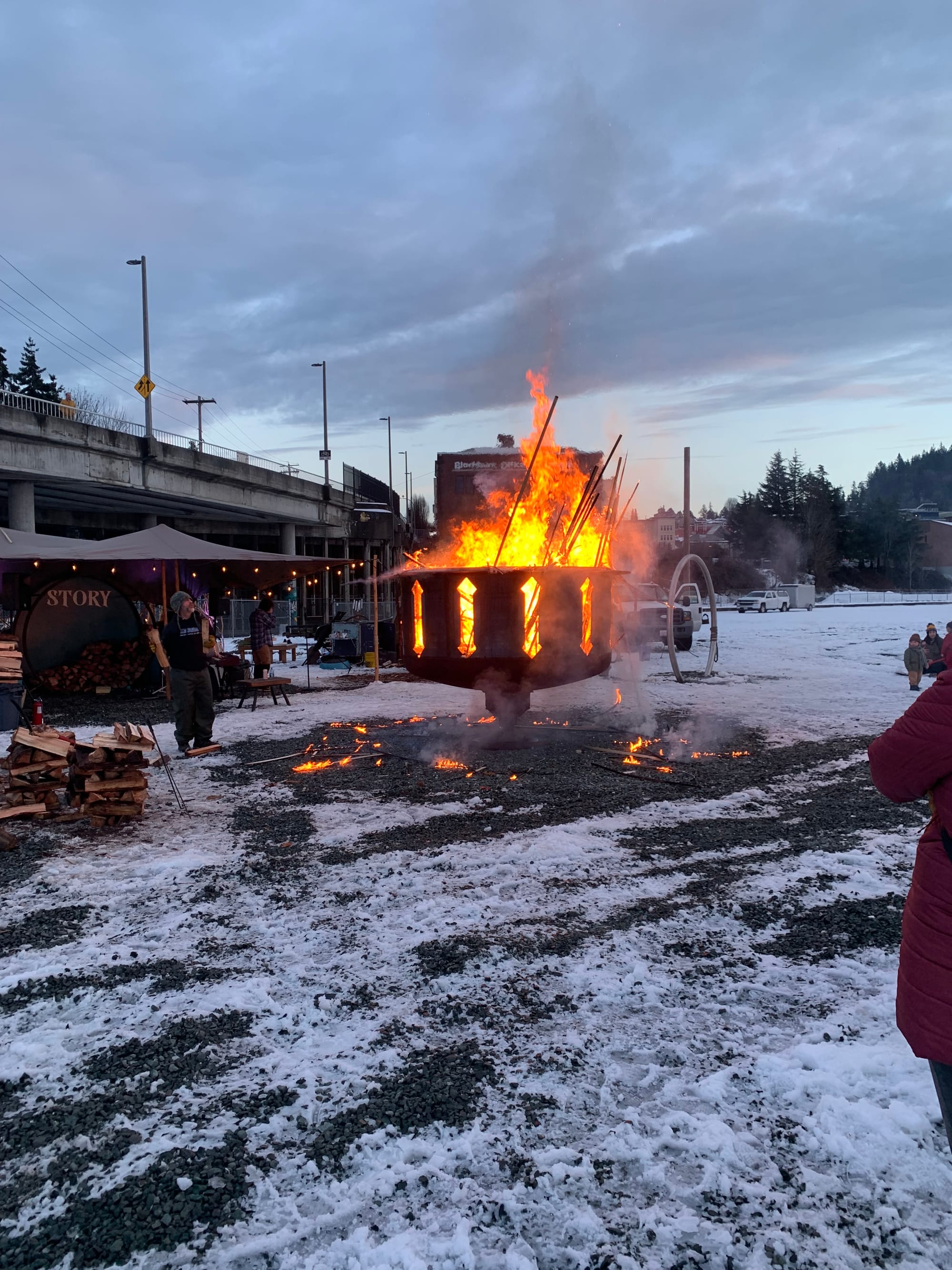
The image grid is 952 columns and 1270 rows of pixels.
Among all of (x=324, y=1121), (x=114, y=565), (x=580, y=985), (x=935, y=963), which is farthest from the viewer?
(x=114, y=565)

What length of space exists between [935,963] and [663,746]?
7.76m

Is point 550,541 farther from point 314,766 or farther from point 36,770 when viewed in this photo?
point 36,770

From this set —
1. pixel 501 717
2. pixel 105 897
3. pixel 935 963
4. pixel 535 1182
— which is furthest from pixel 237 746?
pixel 935 963

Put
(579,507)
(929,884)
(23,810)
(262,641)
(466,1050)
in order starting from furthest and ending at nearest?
(262,641), (579,507), (23,810), (466,1050), (929,884)

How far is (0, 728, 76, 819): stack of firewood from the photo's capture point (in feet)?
23.5

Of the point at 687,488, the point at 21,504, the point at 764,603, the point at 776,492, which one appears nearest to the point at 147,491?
the point at 21,504

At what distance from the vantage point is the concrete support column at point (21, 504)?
2642 cm

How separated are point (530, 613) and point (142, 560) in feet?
30.4

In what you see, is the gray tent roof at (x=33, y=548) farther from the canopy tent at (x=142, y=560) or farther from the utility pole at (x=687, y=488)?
the utility pole at (x=687, y=488)

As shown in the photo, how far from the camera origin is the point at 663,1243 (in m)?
2.47

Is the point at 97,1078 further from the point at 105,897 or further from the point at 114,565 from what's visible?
the point at 114,565

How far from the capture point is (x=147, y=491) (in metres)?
30.9

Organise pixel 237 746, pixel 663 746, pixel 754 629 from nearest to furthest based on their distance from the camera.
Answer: pixel 663 746 → pixel 237 746 → pixel 754 629

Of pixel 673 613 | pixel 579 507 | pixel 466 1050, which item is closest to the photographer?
pixel 466 1050
